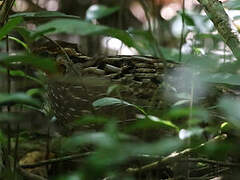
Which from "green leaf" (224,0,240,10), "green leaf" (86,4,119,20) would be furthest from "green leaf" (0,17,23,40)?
"green leaf" (86,4,119,20)

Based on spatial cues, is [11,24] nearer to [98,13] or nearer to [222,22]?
[222,22]

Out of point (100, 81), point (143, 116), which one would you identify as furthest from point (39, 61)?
point (100, 81)

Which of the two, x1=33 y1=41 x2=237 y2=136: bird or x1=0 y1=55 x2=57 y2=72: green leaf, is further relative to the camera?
x1=33 y1=41 x2=237 y2=136: bird

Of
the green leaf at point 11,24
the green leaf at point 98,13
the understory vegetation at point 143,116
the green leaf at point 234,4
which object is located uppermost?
the green leaf at point 98,13

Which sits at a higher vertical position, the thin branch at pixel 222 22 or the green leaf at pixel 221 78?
the thin branch at pixel 222 22

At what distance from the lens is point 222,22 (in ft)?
5.77

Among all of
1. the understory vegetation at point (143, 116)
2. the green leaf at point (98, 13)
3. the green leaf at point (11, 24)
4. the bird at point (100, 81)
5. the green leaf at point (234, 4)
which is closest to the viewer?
the understory vegetation at point (143, 116)

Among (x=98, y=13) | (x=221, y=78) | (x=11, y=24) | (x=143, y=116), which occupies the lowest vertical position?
(x=143, y=116)

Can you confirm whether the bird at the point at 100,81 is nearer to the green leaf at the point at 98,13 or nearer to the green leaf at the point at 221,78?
the green leaf at the point at 221,78

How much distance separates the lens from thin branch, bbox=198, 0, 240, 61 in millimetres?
1730

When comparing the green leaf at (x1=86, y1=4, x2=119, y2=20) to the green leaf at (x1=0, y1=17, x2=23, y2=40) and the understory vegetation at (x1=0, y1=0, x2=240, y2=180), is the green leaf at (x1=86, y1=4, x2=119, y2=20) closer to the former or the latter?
the understory vegetation at (x1=0, y1=0, x2=240, y2=180)

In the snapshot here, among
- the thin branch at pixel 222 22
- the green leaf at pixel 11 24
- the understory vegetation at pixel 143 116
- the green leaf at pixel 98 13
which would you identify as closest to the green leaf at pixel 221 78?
the understory vegetation at pixel 143 116

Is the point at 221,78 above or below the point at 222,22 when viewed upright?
below

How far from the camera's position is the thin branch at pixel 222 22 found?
1.73 m
